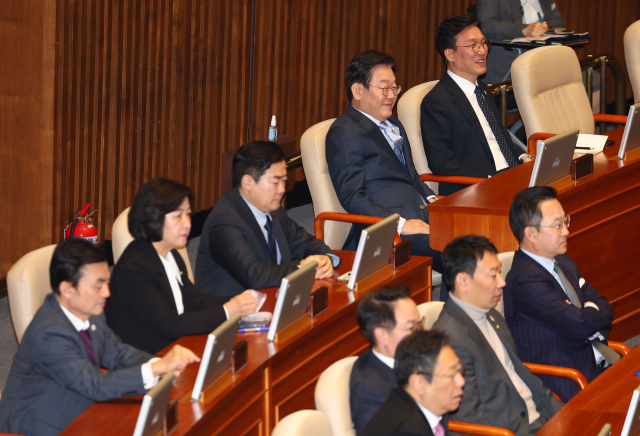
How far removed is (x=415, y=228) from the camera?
4082 mm

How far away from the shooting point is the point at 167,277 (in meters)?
2.93

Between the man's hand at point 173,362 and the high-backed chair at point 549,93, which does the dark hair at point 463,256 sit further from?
the high-backed chair at point 549,93

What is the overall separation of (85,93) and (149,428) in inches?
114

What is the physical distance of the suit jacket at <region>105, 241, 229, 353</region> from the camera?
9.08ft

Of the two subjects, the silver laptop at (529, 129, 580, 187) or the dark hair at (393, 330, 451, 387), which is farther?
the silver laptop at (529, 129, 580, 187)

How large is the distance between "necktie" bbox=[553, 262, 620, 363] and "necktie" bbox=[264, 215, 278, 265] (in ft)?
3.60

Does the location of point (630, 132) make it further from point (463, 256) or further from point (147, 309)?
point (147, 309)

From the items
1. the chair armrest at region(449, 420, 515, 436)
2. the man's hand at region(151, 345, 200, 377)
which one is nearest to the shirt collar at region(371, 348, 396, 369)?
the chair armrest at region(449, 420, 515, 436)

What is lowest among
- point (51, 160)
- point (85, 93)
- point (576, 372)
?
point (576, 372)

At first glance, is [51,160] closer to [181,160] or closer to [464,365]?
[181,160]

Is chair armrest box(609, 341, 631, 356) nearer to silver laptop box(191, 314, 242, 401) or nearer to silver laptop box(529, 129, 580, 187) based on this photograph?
silver laptop box(529, 129, 580, 187)

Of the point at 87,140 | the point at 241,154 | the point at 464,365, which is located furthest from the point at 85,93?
the point at 464,365

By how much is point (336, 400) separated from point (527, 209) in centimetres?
133

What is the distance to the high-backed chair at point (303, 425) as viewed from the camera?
196 cm
